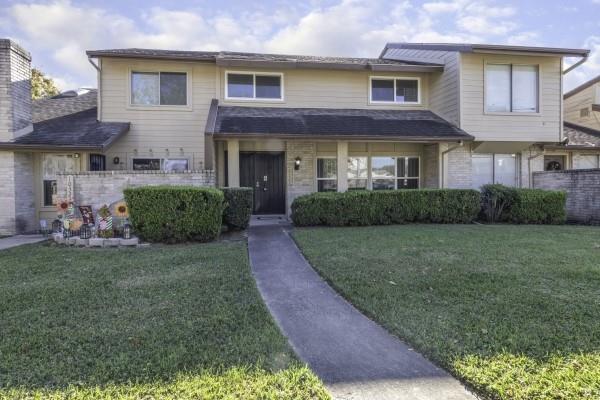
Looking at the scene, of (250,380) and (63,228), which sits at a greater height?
(63,228)

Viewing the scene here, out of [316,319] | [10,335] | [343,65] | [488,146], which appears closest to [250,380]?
[316,319]

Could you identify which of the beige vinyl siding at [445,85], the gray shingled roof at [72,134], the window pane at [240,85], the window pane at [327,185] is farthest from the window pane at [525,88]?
the gray shingled roof at [72,134]

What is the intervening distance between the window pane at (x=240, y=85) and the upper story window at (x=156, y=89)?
5.08 ft

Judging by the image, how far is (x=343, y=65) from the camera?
40.0 feet

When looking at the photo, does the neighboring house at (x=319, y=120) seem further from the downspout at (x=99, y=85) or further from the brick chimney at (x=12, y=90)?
the brick chimney at (x=12, y=90)

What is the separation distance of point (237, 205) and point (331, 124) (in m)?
4.47

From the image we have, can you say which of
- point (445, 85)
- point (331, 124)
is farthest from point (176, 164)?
point (445, 85)

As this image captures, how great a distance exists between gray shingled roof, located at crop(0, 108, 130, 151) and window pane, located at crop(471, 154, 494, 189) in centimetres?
1188

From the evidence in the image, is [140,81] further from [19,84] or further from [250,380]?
[250,380]

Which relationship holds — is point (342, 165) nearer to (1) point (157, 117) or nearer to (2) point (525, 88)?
(1) point (157, 117)

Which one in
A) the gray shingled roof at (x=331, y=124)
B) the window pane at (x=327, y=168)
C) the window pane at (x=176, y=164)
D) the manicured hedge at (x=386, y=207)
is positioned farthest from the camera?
the window pane at (x=327, y=168)

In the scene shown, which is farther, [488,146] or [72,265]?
[488,146]

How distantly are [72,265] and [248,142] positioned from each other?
7159 mm

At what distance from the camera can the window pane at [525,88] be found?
40.1 ft
